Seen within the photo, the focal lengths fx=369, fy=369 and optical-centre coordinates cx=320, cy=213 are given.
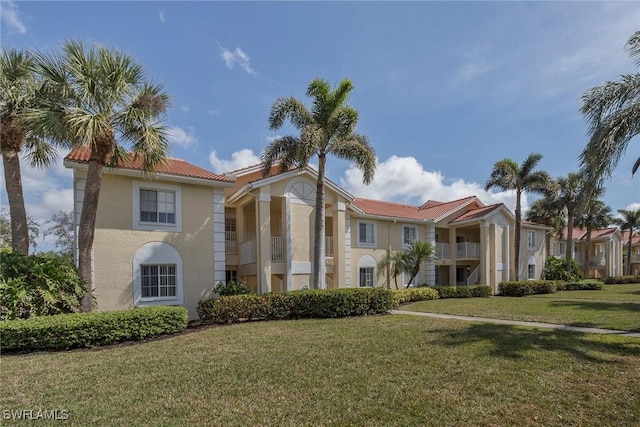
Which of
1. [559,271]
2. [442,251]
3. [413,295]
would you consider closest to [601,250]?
[559,271]

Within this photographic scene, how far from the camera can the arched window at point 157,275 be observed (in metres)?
14.5

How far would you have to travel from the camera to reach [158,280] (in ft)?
49.5

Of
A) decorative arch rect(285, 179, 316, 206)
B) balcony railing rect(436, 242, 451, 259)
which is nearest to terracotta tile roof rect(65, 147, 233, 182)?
decorative arch rect(285, 179, 316, 206)

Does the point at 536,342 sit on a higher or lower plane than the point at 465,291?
higher

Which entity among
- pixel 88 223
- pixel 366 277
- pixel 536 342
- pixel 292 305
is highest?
pixel 88 223

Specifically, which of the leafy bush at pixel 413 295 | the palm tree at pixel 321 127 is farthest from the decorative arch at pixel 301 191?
the leafy bush at pixel 413 295

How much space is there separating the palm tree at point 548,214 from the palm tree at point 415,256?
1841cm

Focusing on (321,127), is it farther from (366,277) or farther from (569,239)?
(569,239)

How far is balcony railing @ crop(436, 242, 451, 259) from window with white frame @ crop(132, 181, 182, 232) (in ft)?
65.3

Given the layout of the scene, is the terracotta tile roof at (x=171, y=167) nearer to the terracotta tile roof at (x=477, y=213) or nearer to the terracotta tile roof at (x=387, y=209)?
the terracotta tile roof at (x=387, y=209)

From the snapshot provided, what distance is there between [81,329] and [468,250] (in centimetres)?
2587

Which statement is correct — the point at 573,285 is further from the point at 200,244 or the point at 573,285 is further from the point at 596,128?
the point at 200,244

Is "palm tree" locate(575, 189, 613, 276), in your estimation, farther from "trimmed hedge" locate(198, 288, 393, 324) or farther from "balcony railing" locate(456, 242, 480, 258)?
"trimmed hedge" locate(198, 288, 393, 324)

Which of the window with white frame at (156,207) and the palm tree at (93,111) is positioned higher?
the palm tree at (93,111)
